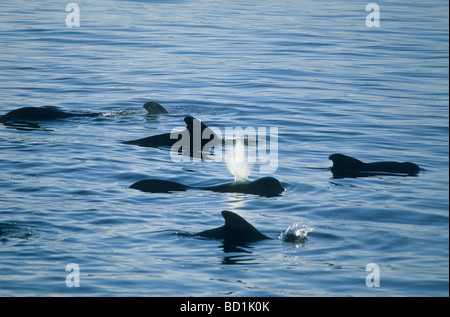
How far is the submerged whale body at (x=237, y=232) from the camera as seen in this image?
418 inches

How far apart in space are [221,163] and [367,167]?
2.73 m

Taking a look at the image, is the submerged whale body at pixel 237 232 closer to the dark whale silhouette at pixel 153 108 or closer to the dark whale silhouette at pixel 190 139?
the dark whale silhouette at pixel 190 139

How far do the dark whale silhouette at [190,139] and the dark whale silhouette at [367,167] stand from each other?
2.87 meters

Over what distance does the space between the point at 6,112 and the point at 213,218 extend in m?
10.1

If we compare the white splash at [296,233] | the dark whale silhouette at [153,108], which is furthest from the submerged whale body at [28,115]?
the white splash at [296,233]

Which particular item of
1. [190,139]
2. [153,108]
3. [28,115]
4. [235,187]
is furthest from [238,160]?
[28,115]

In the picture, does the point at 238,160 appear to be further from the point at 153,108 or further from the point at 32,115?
the point at 32,115

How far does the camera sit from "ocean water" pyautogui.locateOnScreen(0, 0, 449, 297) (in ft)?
32.1

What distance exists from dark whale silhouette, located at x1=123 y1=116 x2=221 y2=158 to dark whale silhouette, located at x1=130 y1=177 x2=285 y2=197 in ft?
8.62

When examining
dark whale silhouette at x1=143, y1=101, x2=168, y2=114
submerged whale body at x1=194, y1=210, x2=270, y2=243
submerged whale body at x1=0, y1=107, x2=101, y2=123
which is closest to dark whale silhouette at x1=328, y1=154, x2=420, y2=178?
submerged whale body at x1=194, y1=210, x2=270, y2=243

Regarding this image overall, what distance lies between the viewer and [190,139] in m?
16.5

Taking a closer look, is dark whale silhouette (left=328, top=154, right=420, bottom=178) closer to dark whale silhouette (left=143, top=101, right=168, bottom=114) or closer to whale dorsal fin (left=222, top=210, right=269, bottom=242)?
whale dorsal fin (left=222, top=210, right=269, bottom=242)

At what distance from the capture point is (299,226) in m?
11.5
